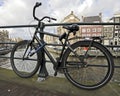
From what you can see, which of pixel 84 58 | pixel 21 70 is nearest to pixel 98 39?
pixel 84 58

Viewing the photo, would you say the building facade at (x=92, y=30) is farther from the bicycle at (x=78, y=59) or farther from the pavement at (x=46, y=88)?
the pavement at (x=46, y=88)

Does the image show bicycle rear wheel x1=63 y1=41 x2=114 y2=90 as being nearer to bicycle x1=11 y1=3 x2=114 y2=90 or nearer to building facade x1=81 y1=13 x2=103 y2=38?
bicycle x1=11 y1=3 x2=114 y2=90

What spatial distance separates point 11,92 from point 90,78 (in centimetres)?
118

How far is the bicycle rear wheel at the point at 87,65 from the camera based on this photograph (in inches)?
76.3

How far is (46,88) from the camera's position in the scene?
86.7 inches

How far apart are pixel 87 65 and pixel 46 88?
70 cm

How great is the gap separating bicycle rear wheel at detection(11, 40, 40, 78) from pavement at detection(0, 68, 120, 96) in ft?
0.45

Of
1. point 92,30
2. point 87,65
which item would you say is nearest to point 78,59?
point 87,65

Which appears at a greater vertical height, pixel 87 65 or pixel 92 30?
pixel 92 30

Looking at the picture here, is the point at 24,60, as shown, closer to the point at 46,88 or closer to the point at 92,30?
the point at 46,88

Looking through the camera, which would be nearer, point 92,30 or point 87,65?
point 87,65

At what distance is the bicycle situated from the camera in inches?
77.2

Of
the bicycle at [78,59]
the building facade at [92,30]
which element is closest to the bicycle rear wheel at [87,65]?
the bicycle at [78,59]

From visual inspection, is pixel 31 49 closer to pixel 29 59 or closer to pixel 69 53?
pixel 29 59
